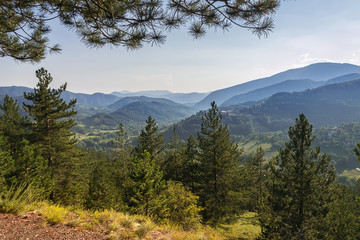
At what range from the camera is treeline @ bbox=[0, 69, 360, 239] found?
11921 mm

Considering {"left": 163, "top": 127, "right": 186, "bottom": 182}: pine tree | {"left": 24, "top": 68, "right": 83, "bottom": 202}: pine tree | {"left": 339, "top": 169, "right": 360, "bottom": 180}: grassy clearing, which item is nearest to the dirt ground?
{"left": 24, "top": 68, "right": 83, "bottom": 202}: pine tree

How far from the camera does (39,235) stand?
15.4ft

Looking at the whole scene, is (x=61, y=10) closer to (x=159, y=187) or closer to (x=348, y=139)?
(x=159, y=187)

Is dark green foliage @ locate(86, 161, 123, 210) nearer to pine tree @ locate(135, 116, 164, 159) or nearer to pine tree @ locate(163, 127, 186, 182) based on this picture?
pine tree @ locate(163, 127, 186, 182)

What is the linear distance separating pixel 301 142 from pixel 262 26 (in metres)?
11.7

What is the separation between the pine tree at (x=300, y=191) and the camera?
12.8 meters

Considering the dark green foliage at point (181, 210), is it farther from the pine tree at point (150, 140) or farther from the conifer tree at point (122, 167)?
the pine tree at point (150, 140)

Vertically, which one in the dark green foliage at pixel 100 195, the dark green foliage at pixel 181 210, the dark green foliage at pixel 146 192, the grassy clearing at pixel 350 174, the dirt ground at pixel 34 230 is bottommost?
the grassy clearing at pixel 350 174

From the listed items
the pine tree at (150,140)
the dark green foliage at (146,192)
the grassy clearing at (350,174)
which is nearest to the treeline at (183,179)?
the dark green foliage at (146,192)

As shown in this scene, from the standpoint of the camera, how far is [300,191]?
13312 mm

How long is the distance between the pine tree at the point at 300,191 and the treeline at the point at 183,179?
0.21 ft

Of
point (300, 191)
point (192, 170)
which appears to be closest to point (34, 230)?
point (300, 191)

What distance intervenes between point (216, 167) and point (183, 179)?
5522 mm

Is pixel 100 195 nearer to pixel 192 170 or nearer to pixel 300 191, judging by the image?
pixel 192 170
